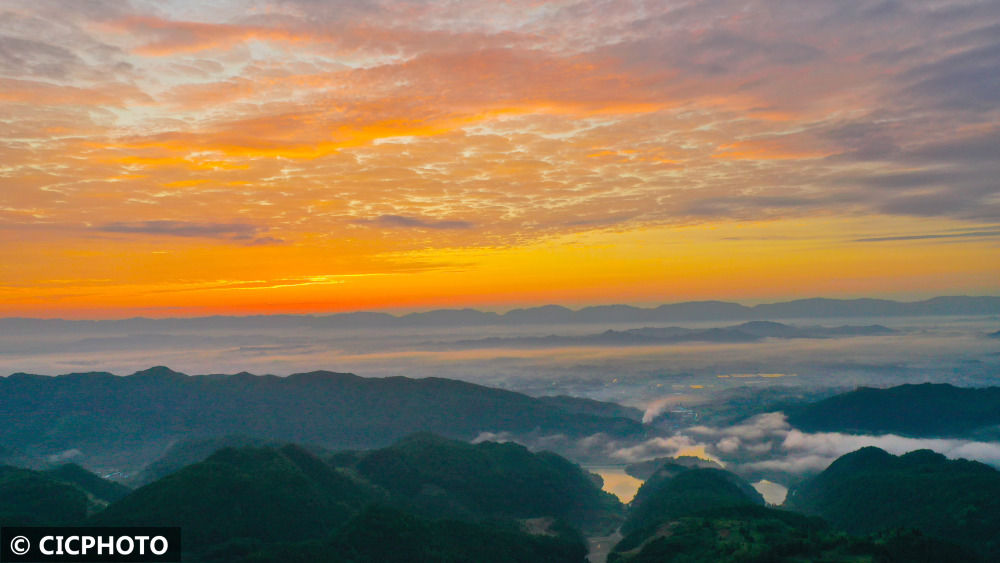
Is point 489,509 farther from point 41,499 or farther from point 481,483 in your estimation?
point 41,499

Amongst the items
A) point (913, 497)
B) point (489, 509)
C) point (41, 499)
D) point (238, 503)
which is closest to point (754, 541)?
point (913, 497)

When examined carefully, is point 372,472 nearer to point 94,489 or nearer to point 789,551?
point 94,489

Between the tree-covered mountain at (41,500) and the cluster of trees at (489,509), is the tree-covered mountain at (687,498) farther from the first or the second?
the tree-covered mountain at (41,500)

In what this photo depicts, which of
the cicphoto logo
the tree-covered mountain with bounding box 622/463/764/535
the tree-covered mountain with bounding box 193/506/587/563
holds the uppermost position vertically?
the cicphoto logo

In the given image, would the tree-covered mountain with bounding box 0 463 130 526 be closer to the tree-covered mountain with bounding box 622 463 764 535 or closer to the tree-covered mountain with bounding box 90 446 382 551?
the tree-covered mountain with bounding box 90 446 382 551

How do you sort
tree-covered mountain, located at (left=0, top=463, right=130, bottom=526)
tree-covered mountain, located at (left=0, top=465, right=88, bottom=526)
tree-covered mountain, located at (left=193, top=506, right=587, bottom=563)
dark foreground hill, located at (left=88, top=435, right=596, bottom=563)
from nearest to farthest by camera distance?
tree-covered mountain, located at (left=193, top=506, right=587, bottom=563)
dark foreground hill, located at (left=88, top=435, right=596, bottom=563)
tree-covered mountain, located at (left=0, top=463, right=130, bottom=526)
tree-covered mountain, located at (left=0, top=465, right=88, bottom=526)

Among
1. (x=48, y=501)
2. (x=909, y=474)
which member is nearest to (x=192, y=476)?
(x=48, y=501)

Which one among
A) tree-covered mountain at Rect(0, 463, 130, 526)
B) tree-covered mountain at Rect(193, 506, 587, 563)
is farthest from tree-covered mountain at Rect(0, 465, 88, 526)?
tree-covered mountain at Rect(193, 506, 587, 563)
